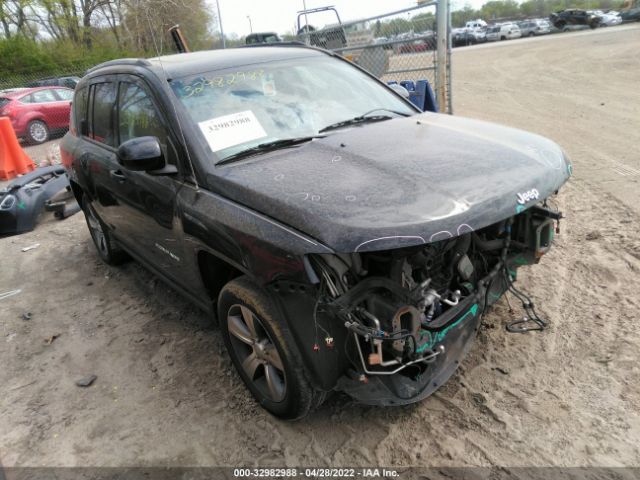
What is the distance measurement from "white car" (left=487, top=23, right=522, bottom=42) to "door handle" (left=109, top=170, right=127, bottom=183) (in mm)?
43240

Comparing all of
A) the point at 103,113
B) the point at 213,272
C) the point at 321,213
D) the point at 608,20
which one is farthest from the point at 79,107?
the point at 608,20

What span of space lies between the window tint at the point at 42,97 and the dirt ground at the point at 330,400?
10200 millimetres

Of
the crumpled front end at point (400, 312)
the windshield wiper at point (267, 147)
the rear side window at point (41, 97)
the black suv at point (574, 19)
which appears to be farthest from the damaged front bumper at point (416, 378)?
the black suv at point (574, 19)

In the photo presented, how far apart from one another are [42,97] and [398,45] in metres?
10.8

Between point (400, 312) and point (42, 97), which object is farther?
point (42, 97)

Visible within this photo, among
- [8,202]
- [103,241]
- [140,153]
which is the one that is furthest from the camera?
[8,202]

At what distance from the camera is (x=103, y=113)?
4121mm

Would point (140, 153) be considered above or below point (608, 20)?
above

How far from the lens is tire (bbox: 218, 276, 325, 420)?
2.54 m

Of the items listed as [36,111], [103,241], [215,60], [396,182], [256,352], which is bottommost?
[103,241]

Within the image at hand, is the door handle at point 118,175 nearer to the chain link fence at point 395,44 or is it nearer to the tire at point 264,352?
the tire at point 264,352

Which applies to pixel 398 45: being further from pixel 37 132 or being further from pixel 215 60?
pixel 37 132

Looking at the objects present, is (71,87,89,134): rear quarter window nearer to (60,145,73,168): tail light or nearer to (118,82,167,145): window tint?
(60,145,73,168): tail light

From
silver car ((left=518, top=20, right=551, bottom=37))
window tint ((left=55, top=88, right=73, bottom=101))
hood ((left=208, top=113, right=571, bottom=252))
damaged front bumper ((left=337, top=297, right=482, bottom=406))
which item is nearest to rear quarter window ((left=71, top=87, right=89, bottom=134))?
hood ((left=208, top=113, right=571, bottom=252))
